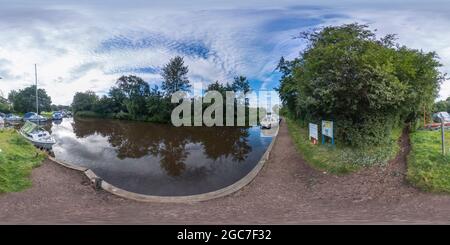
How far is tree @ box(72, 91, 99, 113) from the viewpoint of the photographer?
106ft

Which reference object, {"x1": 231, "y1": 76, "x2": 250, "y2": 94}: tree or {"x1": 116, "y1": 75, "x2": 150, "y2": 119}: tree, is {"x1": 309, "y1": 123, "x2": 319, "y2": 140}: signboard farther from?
{"x1": 116, "y1": 75, "x2": 150, "y2": 119}: tree

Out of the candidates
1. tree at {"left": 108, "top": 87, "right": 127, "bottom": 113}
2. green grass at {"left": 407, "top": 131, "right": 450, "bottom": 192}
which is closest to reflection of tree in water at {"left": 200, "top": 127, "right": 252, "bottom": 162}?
green grass at {"left": 407, "top": 131, "right": 450, "bottom": 192}

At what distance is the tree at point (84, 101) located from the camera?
32406mm

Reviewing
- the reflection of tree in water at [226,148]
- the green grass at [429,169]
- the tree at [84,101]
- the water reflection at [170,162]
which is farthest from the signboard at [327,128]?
the tree at [84,101]

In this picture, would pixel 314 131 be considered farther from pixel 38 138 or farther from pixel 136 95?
pixel 136 95

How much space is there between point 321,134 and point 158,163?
655 cm

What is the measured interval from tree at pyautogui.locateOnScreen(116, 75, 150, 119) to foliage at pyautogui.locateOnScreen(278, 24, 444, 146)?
74.6 ft

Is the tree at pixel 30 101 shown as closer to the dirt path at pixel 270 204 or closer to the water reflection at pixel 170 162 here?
the water reflection at pixel 170 162

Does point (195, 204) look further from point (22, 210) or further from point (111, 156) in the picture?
point (111, 156)

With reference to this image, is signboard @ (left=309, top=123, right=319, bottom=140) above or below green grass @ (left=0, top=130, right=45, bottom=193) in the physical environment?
above

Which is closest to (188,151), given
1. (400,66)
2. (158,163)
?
(158,163)

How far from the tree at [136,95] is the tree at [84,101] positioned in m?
5.67

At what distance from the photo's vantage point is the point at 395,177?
20.5 ft

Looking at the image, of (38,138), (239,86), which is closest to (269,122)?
(239,86)
